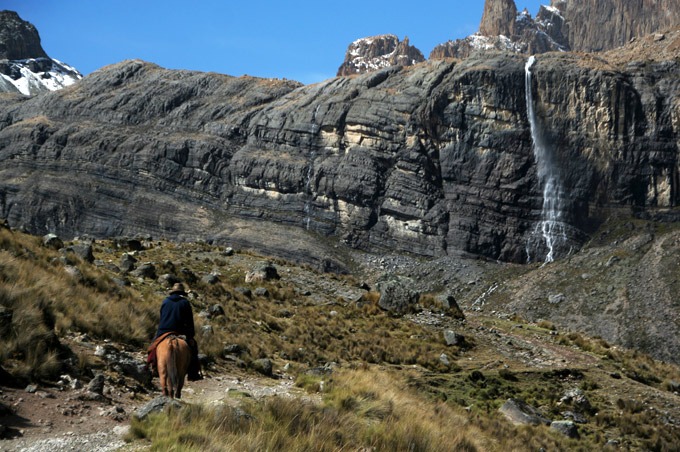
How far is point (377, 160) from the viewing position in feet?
384

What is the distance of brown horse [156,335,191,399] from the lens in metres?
12.1

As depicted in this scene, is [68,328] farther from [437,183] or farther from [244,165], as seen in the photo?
[244,165]

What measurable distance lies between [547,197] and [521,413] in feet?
299

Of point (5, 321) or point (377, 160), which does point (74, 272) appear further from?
point (377, 160)

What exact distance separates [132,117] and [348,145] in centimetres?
5480

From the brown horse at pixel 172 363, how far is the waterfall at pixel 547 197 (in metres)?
93.6

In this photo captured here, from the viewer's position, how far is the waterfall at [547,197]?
10225 centimetres

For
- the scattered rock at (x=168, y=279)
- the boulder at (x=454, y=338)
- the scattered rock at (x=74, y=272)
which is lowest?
the boulder at (x=454, y=338)

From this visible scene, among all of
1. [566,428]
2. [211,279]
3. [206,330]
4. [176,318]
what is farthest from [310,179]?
[176,318]

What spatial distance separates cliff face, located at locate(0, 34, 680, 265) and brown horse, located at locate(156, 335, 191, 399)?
95613 mm

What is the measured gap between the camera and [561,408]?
2223cm

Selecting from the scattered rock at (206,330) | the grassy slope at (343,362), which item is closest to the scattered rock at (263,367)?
the grassy slope at (343,362)

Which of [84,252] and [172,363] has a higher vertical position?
[84,252]

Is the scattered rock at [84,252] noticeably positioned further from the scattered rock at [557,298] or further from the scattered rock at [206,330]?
the scattered rock at [557,298]
